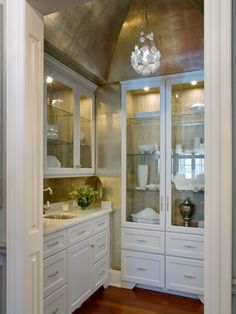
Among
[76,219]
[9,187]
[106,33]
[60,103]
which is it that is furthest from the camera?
[106,33]

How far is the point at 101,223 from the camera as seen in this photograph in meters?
2.87

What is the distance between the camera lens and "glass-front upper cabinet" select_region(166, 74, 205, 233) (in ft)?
9.32

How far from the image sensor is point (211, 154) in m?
0.93

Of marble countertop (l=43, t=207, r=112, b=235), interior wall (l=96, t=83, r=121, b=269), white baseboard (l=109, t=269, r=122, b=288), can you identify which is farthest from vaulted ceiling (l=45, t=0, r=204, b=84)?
white baseboard (l=109, t=269, r=122, b=288)

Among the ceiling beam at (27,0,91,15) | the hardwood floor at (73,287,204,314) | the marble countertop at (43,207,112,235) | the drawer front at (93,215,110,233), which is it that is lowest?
the hardwood floor at (73,287,204,314)

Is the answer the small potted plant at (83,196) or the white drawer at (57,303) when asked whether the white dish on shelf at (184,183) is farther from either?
the white drawer at (57,303)

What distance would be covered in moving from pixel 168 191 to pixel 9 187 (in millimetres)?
1933

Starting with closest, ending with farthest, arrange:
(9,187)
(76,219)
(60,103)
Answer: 1. (9,187)
2. (76,219)
3. (60,103)

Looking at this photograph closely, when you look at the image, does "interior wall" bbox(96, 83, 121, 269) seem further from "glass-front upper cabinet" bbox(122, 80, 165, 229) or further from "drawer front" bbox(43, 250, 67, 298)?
"drawer front" bbox(43, 250, 67, 298)

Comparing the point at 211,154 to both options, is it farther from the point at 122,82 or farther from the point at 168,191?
the point at 122,82

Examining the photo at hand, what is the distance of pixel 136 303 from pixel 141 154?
1.63 metres

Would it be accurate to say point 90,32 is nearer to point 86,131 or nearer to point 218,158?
point 86,131

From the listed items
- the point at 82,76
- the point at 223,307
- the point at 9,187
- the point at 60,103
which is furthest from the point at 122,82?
the point at 223,307

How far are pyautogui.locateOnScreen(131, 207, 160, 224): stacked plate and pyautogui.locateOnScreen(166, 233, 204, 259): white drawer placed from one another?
22 centimetres
